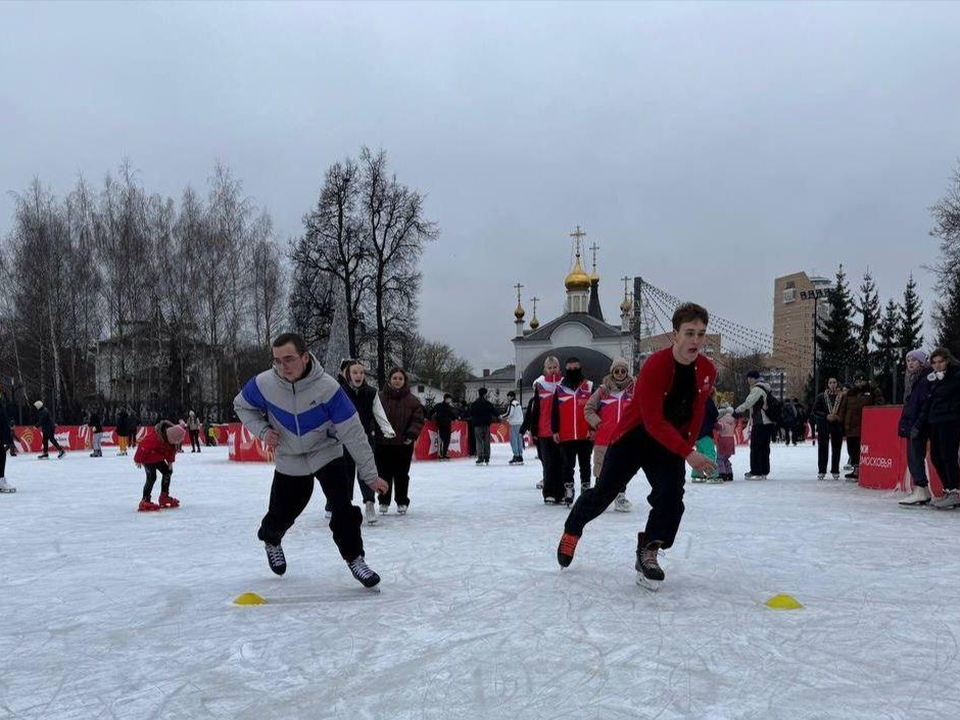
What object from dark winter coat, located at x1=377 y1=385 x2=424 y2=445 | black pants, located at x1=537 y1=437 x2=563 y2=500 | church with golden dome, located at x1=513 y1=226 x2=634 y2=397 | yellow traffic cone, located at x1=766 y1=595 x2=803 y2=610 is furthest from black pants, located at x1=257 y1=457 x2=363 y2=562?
church with golden dome, located at x1=513 y1=226 x2=634 y2=397

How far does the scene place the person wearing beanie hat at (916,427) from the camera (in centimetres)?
845

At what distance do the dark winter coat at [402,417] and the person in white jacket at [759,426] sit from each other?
20.0ft

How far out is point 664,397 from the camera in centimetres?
461

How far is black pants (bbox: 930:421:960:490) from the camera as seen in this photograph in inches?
323

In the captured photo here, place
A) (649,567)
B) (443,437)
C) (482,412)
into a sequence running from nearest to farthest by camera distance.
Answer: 1. (649,567)
2. (482,412)
3. (443,437)

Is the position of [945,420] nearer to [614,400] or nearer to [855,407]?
[614,400]

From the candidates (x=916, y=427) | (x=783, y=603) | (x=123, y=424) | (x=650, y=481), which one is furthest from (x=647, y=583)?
(x=123, y=424)

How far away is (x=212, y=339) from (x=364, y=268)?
7.23 meters

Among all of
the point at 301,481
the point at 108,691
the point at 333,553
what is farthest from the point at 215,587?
the point at 108,691

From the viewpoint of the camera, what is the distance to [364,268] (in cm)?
3834

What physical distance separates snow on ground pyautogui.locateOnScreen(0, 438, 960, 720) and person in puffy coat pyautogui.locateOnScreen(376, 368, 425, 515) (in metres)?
0.84

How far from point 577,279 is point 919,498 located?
7317 cm

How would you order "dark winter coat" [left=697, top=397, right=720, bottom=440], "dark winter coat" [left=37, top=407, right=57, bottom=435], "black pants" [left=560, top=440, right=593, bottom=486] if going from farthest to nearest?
1. "dark winter coat" [left=37, top=407, right=57, bottom=435]
2. "dark winter coat" [left=697, top=397, right=720, bottom=440]
3. "black pants" [left=560, top=440, right=593, bottom=486]

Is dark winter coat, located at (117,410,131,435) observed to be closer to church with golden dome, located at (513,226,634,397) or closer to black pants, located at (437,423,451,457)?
black pants, located at (437,423,451,457)
